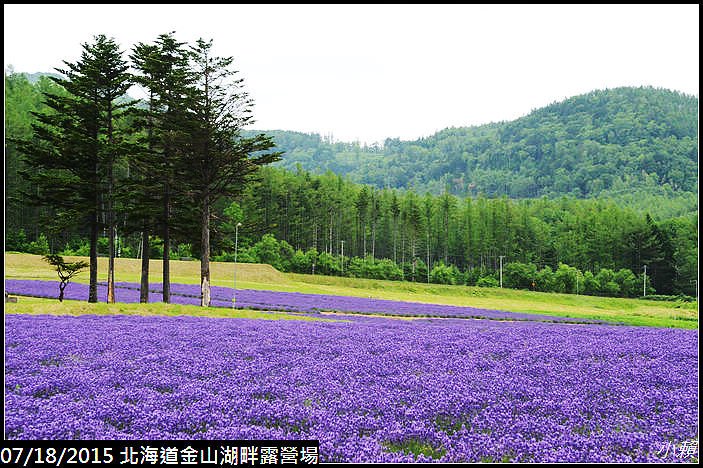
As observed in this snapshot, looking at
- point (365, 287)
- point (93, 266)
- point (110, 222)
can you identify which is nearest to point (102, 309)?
point (93, 266)

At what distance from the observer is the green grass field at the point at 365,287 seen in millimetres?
56562

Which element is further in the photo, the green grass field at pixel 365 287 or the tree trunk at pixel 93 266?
the green grass field at pixel 365 287

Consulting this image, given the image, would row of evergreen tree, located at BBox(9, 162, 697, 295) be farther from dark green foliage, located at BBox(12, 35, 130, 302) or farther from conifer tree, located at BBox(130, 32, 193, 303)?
dark green foliage, located at BBox(12, 35, 130, 302)

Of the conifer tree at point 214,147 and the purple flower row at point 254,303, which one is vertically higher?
the conifer tree at point 214,147

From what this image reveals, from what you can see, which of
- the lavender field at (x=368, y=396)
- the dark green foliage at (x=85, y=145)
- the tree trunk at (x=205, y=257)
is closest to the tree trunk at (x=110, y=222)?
the dark green foliage at (x=85, y=145)

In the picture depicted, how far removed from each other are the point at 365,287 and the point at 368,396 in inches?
3033

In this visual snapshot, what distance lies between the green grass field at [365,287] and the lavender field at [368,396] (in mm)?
41365

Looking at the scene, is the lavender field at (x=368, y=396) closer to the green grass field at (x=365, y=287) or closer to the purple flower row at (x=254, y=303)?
the purple flower row at (x=254, y=303)

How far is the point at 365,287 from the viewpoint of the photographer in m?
85.0

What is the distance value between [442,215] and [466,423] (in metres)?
129

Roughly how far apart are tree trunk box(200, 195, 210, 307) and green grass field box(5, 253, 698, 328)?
26518mm

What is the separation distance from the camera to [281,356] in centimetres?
1173

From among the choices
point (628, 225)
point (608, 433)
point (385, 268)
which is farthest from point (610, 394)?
point (628, 225)

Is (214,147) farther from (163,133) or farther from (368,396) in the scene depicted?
(368,396)
